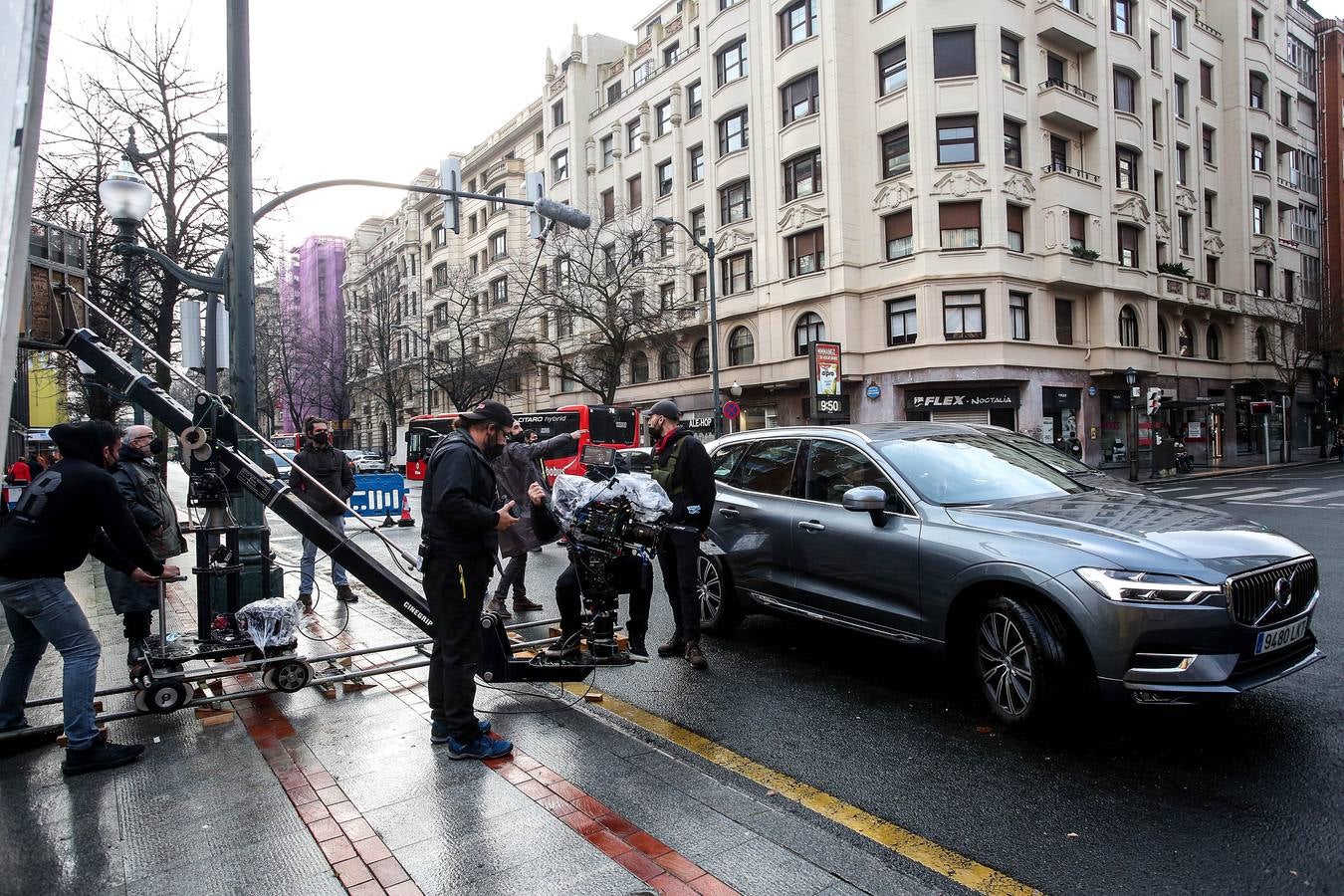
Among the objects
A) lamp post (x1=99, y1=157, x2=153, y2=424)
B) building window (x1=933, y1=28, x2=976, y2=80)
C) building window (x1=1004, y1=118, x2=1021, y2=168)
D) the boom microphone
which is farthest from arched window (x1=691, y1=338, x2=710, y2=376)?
lamp post (x1=99, y1=157, x2=153, y2=424)

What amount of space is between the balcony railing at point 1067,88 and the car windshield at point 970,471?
94.7 feet

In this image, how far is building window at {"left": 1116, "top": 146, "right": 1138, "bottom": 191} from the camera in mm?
31562

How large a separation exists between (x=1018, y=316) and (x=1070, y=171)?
610 cm

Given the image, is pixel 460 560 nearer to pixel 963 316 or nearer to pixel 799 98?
pixel 963 316

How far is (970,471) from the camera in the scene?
205 inches

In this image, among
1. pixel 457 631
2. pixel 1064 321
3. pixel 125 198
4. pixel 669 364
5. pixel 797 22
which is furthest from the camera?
pixel 669 364

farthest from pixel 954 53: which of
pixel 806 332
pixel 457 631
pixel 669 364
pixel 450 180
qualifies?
pixel 457 631

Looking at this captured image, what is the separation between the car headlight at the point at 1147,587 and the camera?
12.1 feet

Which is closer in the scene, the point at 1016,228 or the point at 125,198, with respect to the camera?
the point at 125,198

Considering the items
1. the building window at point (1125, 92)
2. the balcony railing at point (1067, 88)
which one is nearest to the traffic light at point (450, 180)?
the balcony railing at point (1067, 88)

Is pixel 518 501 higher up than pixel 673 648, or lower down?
higher up

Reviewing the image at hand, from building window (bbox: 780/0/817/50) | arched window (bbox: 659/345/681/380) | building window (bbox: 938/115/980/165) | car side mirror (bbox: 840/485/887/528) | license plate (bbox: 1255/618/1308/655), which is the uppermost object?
building window (bbox: 780/0/817/50)

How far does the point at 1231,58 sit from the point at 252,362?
46970 millimetres

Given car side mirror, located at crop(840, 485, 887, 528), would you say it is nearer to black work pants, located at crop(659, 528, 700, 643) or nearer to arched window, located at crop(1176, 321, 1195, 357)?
black work pants, located at crop(659, 528, 700, 643)
